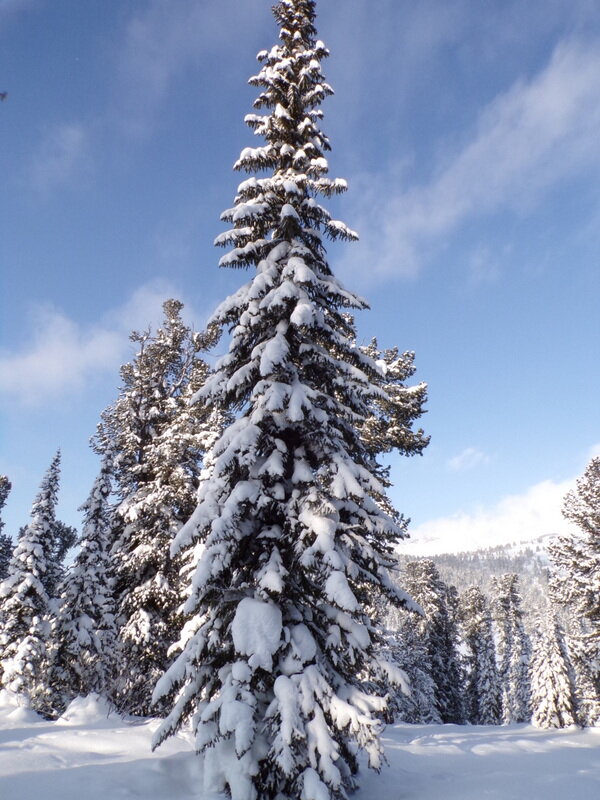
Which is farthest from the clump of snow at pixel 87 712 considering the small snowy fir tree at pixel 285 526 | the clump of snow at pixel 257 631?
the clump of snow at pixel 257 631

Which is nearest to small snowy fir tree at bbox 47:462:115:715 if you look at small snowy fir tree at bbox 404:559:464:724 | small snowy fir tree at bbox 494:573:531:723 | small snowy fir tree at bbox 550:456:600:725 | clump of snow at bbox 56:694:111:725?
→ clump of snow at bbox 56:694:111:725

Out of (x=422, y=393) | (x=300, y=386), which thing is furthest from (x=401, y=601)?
(x=422, y=393)

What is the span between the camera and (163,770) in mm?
7488

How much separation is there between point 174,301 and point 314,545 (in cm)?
2198

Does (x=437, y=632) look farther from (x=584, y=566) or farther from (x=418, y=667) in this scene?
(x=584, y=566)

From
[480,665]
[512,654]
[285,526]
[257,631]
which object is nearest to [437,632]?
[480,665]

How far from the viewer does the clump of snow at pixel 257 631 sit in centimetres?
670

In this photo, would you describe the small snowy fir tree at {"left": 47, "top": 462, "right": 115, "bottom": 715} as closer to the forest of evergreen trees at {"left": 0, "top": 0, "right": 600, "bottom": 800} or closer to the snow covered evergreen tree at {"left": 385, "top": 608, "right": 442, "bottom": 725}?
the forest of evergreen trees at {"left": 0, "top": 0, "right": 600, "bottom": 800}

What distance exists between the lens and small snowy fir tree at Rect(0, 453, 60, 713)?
708 inches

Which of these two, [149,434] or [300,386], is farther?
[149,434]

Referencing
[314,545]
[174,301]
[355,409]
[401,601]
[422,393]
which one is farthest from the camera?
[174,301]

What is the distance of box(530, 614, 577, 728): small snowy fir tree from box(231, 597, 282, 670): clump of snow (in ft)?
114

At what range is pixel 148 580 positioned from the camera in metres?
19.1

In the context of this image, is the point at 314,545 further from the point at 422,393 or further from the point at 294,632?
the point at 422,393
